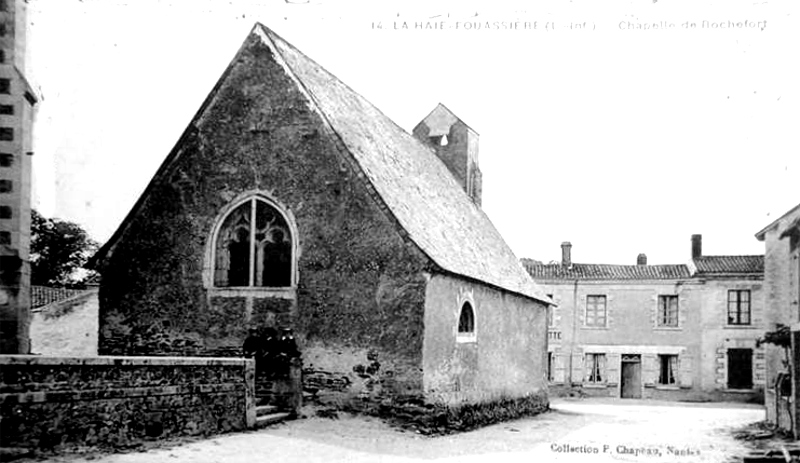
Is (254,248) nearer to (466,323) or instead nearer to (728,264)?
(466,323)

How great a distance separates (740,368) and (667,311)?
3555mm

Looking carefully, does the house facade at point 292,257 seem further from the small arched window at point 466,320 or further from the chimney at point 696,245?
the chimney at point 696,245

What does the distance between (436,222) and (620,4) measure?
704 centimetres

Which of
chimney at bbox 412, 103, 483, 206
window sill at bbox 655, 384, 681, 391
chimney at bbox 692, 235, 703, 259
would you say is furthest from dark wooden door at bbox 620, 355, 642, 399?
chimney at bbox 412, 103, 483, 206

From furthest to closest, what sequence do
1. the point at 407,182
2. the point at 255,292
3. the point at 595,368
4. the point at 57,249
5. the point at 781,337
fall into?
1. the point at 595,368
2. the point at 57,249
3. the point at 407,182
4. the point at 781,337
5. the point at 255,292

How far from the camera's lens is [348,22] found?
35.5 feet

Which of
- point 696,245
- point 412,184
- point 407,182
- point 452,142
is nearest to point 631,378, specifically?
point 696,245

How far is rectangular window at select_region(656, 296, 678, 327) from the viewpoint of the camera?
109 ft

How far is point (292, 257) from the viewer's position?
1387cm

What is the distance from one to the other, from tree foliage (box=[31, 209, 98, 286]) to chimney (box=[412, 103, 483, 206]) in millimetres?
10945

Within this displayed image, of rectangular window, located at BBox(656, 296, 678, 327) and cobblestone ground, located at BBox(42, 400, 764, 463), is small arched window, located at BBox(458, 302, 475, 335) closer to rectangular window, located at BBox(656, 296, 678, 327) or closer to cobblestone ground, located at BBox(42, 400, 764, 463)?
cobblestone ground, located at BBox(42, 400, 764, 463)

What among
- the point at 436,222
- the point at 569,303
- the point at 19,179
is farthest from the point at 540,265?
the point at 19,179

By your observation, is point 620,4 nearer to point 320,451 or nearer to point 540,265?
point 320,451

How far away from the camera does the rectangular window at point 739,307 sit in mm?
31547
